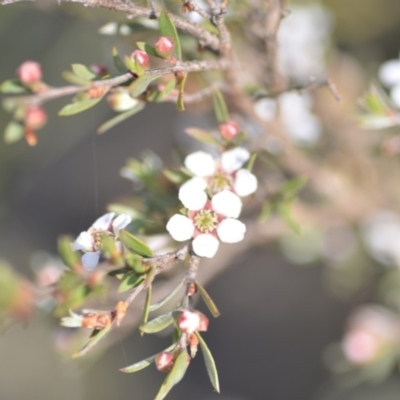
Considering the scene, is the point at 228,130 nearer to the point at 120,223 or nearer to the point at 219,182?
the point at 219,182

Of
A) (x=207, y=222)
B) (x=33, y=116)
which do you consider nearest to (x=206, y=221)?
(x=207, y=222)

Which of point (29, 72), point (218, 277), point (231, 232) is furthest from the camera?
point (218, 277)

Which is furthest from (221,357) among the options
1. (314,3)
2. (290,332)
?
(314,3)

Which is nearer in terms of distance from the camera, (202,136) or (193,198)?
(193,198)

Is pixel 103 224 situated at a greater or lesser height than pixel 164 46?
lesser

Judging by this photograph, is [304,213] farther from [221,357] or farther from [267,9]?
[221,357]

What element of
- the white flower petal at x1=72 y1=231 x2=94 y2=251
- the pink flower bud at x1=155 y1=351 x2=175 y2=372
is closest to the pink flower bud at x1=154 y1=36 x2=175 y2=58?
the white flower petal at x1=72 y1=231 x2=94 y2=251
